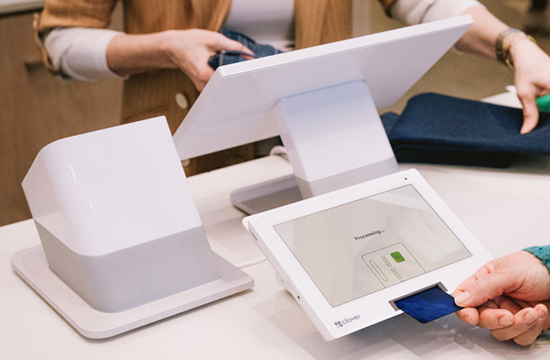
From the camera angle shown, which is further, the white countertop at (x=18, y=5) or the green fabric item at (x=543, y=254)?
the white countertop at (x=18, y=5)

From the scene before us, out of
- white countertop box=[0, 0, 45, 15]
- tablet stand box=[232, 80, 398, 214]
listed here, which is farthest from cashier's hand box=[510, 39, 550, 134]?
white countertop box=[0, 0, 45, 15]

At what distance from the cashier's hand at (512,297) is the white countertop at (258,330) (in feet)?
0.09

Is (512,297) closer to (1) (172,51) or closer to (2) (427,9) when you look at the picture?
(1) (172,51)

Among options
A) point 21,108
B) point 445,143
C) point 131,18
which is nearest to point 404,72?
point 445,143

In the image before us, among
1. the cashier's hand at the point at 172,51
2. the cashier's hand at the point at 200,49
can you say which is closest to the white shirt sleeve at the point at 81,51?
the cashier's hand at the point at 172,51

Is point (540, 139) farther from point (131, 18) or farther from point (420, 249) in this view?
point (131, 18)

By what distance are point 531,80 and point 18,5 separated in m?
1.77

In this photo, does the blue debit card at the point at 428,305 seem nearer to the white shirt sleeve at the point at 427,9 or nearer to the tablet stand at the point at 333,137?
the tablet stand at the point at 333,137

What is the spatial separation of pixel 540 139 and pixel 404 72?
0.27 meters

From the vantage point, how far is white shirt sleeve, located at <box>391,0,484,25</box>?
115cm

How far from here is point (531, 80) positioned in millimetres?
979

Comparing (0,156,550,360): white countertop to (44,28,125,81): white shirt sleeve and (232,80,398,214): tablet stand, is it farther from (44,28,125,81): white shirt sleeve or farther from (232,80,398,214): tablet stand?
(44,28,125,81): white shirt sleeve

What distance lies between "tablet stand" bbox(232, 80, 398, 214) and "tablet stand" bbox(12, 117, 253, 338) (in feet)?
0.54

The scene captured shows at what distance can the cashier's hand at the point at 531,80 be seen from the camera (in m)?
→ 0.97
